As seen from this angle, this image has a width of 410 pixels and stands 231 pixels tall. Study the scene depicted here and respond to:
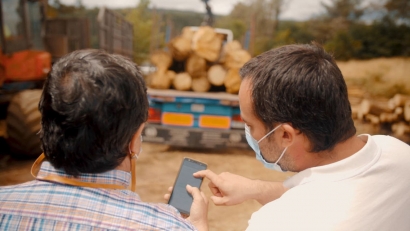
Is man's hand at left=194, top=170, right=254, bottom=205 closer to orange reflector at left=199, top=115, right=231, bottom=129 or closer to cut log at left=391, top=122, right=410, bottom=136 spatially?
orange reflector at left=199, top=115, right=231, bottom=129

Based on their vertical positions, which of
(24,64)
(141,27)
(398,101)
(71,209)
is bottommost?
(398,101)

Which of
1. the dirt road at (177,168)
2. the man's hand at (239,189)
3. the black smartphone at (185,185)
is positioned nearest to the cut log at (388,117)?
the dirt road at (177,168)

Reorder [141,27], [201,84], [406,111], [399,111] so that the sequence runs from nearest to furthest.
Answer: [201,84], [406,111], [399,111], [141,27]

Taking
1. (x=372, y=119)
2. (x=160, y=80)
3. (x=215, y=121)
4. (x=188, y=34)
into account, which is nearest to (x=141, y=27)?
(x=188, y=34)

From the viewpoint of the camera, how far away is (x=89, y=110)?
2.74 ft

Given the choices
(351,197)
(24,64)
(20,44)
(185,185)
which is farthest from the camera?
(20,44)

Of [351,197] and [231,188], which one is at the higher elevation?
[351,197]

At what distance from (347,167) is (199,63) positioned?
4123 mm

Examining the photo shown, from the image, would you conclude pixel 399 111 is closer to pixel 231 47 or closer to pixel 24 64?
pixel 231 47

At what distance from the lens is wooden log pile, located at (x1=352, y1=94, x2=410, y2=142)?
255 inches

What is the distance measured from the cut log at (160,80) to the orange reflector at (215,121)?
70 centimetres

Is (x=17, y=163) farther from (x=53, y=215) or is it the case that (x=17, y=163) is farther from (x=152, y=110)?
(x=53, y=215)

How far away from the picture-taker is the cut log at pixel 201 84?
5.15 m

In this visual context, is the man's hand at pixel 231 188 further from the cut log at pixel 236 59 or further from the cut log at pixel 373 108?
the cut log at pixel 373 108
